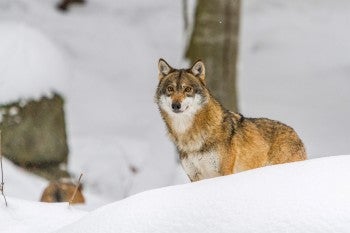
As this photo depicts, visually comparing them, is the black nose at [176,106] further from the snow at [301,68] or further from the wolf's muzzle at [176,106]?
the snow at [301,68]

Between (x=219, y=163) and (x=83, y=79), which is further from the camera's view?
(x=83, y=79)

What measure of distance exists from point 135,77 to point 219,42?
522cm

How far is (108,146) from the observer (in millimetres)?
13664

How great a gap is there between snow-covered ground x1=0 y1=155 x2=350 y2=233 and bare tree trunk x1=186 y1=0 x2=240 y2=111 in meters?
6.60

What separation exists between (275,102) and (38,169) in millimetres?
4970

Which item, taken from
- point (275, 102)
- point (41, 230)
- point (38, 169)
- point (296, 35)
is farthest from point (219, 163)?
point (296, 35)

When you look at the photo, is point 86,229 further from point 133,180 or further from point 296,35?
point 296,35

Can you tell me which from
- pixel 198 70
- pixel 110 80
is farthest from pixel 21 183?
pixel 110 80

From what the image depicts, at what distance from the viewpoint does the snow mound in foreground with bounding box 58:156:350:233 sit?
13.0ft

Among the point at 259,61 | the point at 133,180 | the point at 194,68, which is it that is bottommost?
the point at 133,180

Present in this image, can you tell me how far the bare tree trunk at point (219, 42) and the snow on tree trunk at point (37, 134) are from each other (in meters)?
2.34

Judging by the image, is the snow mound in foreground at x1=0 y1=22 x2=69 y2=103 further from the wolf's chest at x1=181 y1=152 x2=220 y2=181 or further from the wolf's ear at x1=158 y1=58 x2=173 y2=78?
the wolf's chest at x1=181 y1=152 x2=220 y2=181

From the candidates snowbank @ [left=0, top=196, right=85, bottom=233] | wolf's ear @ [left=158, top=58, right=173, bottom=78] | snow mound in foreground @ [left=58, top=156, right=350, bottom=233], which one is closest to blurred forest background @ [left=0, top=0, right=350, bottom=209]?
wolf's ear @ [left=158, top=58, right=173, bottom=78]

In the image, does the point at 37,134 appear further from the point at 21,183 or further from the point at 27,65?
the point at 21,183
